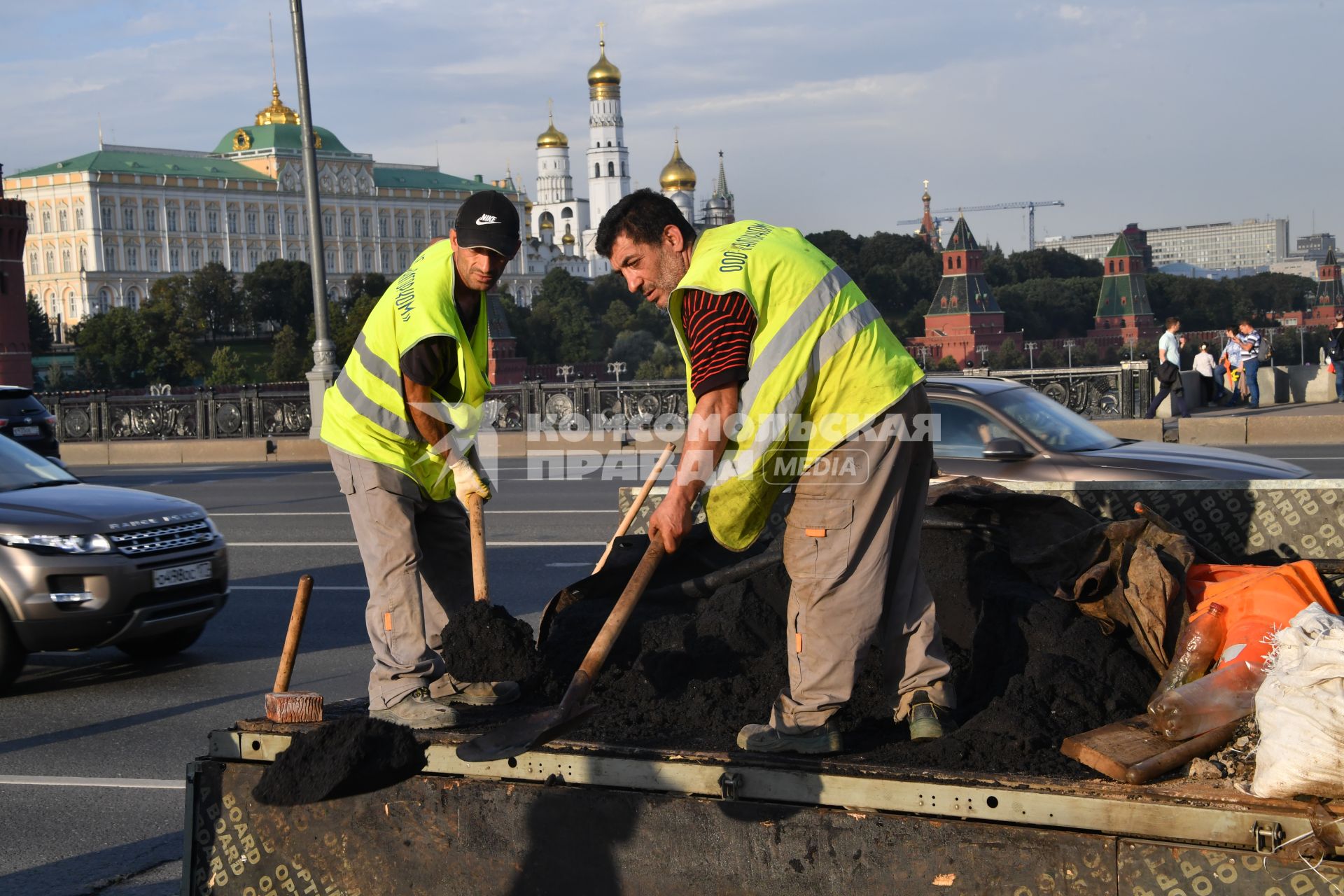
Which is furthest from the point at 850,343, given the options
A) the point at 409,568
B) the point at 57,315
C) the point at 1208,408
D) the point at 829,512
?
the point at 57,315

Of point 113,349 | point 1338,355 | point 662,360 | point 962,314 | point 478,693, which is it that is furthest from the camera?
point 962,314

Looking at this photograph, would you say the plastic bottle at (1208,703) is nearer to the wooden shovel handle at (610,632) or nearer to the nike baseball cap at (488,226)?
the wooden shovel handle at (610,632)

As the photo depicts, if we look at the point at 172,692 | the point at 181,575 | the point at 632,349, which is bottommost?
the point at 172,692

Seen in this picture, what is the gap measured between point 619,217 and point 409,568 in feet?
4.26

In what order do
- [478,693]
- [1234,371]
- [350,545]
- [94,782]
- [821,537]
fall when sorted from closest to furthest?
1. [821,537]
2. [478,693]
3. [94,782]
4. [350,545]
5. [1234,371]

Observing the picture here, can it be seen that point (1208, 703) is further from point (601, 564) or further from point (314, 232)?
point (314, 232)

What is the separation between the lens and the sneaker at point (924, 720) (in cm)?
358

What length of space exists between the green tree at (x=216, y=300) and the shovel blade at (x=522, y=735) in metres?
107

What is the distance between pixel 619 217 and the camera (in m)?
3.88

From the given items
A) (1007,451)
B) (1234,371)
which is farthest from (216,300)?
(1007,451)

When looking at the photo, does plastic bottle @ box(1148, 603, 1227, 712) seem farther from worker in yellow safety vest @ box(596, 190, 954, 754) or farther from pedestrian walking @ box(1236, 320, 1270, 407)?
pedestrian walking @ box(1236, 320, 1270, 407)

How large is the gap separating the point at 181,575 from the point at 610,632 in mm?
4334

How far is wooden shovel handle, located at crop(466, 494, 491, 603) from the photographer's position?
176 inches

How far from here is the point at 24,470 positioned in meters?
7.77
